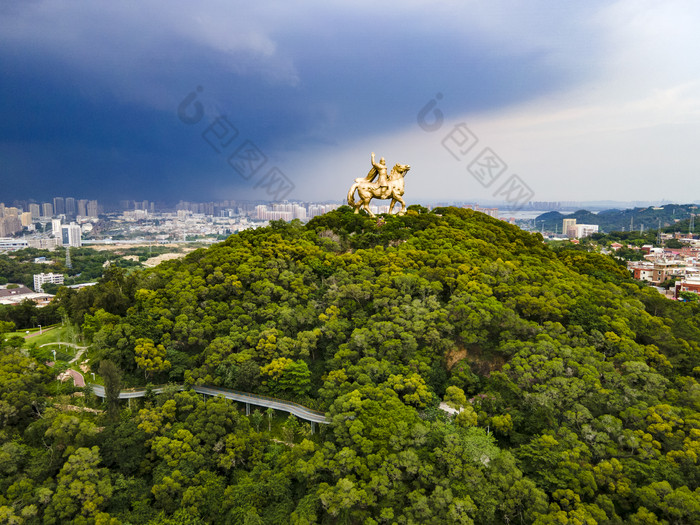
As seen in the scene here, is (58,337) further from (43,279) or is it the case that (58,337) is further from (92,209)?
(92,209)

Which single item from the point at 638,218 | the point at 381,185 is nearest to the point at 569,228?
the point at 638,218

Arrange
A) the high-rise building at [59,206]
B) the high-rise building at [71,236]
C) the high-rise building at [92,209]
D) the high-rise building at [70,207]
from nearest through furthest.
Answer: the high-rise building at [71,236], the high-rise building at [59,206], the high-rise building at [70,207], the high-rise building at [92,209]

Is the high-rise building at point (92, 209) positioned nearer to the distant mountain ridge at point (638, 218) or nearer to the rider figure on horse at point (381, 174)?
the rider figure on horse at point (381, 174)

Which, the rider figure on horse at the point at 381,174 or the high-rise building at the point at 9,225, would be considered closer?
the rider figure on horse at the point at 381,174

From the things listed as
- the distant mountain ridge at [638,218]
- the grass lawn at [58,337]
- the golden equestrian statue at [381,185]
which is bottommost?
the grass lawn at [58,337]

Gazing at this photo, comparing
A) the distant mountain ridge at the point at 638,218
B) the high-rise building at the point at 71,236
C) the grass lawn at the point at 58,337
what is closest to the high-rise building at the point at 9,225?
the high-rise building at the point at 71,236

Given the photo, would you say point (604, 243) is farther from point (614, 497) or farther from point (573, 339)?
point (614, 497)

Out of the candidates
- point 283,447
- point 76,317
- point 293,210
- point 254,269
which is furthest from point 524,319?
point 293,210

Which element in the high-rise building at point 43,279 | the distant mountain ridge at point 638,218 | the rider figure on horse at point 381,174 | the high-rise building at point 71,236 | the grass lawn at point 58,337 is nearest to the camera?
the grass lawn at point 58,337
